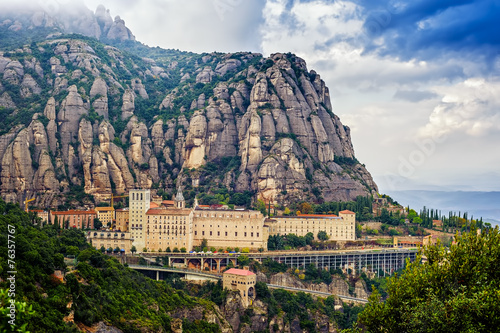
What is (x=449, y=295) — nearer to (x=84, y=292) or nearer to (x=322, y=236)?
(x=84, y=292)

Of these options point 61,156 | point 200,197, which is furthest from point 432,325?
point 61,156

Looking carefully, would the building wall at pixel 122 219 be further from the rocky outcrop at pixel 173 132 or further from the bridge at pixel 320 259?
the rocky outcrop at pixel 173 132

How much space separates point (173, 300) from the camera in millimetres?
65250

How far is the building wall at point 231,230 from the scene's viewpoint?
3814 inches

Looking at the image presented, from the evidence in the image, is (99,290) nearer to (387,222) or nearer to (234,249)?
(234,249)

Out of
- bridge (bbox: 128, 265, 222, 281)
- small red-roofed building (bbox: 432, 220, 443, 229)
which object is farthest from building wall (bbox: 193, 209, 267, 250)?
small red-roofed building (bbox: 432, 220, 443, 229)

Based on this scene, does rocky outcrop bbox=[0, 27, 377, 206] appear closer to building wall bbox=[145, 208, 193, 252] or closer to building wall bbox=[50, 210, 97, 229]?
building wall bbox=[50, 210, 97, 229]

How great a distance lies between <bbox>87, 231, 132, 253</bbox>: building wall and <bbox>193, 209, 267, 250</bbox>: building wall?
42.7 feet

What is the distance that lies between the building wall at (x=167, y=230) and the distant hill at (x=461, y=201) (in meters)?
68.4

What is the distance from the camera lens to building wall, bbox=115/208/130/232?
329 ft

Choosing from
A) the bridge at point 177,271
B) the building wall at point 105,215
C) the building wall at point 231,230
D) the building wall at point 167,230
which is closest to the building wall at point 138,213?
the building wall at point 167,230

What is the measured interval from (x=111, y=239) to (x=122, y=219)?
10.1 meters

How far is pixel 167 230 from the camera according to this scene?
93188mm

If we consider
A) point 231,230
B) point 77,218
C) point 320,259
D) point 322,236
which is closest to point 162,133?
point 77,218
